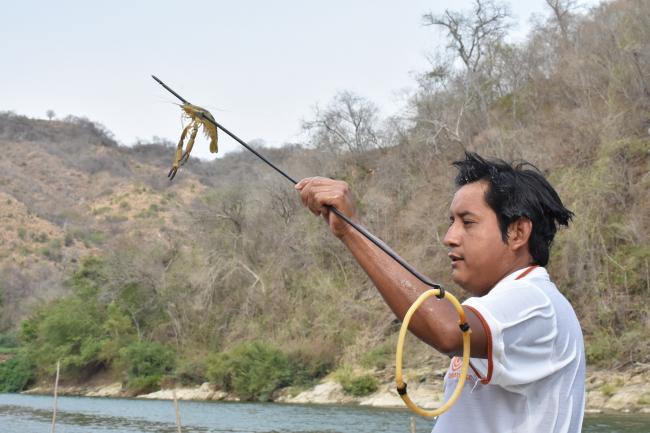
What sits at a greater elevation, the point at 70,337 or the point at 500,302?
the point at 500,302

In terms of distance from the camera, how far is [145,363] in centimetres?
4706

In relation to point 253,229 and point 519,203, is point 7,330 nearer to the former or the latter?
point 253,229

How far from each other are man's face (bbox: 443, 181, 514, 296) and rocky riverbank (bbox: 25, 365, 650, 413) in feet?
76.4

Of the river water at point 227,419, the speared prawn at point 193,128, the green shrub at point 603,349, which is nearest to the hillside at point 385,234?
the green shrub at point 603,349

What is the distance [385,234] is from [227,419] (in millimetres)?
16127

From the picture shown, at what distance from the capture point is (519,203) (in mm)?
2398

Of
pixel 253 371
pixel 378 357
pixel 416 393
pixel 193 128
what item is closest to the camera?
pixel 193 128

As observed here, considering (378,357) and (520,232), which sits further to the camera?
(378,357)

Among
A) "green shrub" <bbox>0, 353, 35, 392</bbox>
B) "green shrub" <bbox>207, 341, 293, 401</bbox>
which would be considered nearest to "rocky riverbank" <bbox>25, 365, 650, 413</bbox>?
"green shrub" <bbox>207, 341, 293, 401</bbox>

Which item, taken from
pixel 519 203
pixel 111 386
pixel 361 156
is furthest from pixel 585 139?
pixel 519 203

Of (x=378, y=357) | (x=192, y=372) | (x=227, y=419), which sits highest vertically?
(x=378, y=357)

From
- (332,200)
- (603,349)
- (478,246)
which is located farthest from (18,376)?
(478,246)

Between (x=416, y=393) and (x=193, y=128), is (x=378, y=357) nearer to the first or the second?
(x=416, y=393)

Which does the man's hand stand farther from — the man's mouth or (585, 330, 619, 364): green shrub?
(585, 330, 619, 364): green shrub
